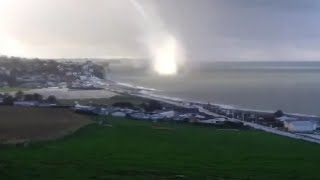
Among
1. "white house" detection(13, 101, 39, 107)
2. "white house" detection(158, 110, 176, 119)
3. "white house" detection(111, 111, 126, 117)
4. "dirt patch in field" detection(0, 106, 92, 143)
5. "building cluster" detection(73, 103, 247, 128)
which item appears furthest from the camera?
"white house" detection(13, 101, 39, 107)

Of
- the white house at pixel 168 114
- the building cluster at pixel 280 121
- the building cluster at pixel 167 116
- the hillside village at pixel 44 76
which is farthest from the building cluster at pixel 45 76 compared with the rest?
the white house at pixel 168 114

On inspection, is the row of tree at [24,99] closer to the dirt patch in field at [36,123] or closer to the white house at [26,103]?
the white house at [26,103]

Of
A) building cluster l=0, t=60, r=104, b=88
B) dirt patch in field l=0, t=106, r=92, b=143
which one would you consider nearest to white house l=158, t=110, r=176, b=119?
dirt patch in field l=0, t=106, r=92, b=143

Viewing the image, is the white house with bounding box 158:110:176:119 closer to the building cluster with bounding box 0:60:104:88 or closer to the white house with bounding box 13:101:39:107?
the white house with bounding box 13:101:39:107

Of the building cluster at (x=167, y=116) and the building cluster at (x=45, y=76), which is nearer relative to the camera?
the building cluster at (x=167, y=116)

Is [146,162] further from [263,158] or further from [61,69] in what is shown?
[61,69]

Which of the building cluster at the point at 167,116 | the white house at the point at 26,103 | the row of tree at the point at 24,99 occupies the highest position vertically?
the row of tree at the point at 24,99

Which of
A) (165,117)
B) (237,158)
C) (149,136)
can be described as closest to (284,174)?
(237,158)
